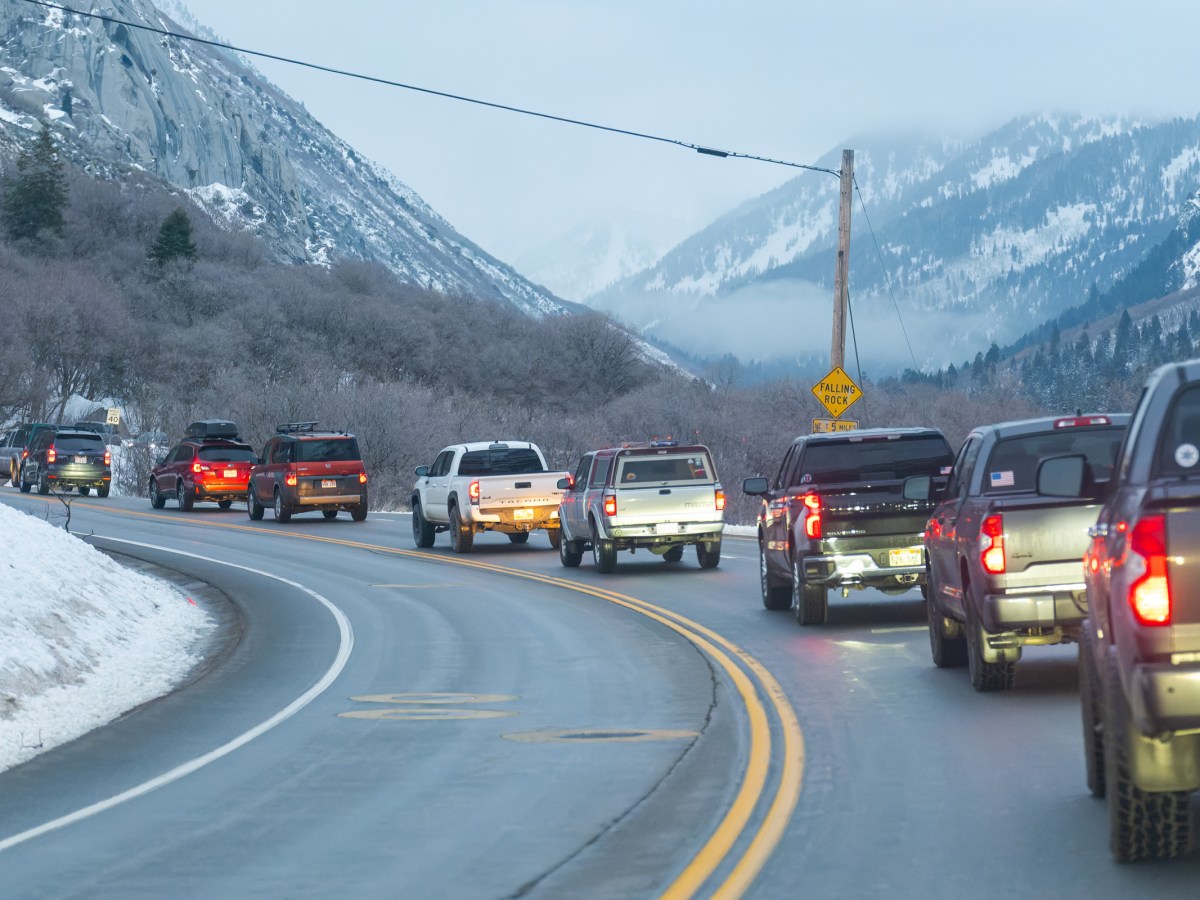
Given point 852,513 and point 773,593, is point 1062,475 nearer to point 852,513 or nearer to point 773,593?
point 852,513

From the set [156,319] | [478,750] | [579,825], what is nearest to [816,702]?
[478,750]

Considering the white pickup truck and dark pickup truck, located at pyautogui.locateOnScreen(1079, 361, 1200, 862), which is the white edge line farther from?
the white pickup truck

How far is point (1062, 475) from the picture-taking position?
803 centimetres

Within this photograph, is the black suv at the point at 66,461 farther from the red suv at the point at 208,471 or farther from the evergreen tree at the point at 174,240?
A: the evergreen tree at the point at 174,240

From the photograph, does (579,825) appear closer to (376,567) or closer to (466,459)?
(376,567)

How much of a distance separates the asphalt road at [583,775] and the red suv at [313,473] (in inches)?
832

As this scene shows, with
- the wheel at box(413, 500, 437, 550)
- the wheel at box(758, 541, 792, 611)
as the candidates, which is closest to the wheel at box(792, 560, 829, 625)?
the wheel at box(758, 541, 792, 611)

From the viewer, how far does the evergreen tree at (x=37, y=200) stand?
14862 centimetres

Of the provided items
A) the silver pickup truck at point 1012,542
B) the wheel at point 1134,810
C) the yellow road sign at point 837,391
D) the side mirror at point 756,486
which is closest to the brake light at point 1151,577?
the wheel at point 1134,810

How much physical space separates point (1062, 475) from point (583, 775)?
3.28 m

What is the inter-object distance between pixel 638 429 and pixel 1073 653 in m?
82.7

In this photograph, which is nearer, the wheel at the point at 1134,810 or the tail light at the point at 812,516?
the wheel at the point at 1134,810

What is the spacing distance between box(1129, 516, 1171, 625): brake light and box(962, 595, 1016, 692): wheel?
6.02 m

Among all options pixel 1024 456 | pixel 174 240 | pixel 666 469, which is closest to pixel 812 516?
pixel 1024 456
